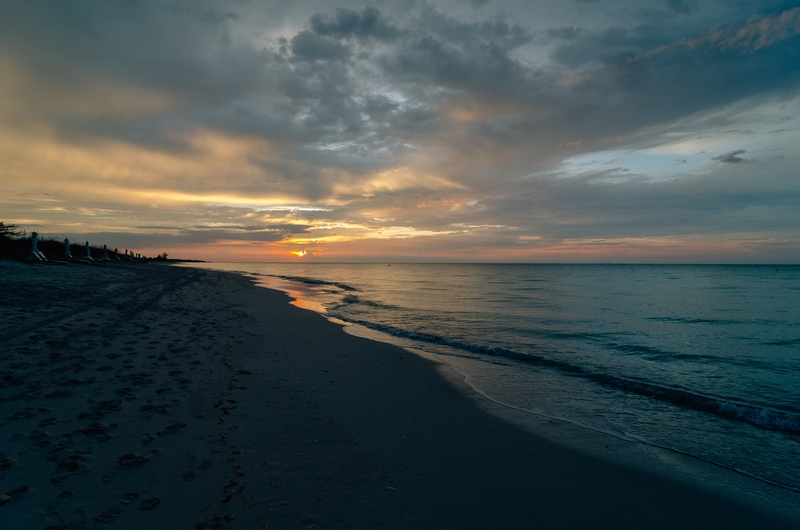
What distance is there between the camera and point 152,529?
336 centimetres

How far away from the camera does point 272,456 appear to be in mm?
4863

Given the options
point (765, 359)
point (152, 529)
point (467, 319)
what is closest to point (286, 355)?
point (152, 529)

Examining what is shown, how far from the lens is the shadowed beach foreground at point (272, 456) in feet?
12.5

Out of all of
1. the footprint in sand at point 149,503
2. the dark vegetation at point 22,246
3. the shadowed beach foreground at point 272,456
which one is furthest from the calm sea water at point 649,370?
the dark vegetation at point 22,246

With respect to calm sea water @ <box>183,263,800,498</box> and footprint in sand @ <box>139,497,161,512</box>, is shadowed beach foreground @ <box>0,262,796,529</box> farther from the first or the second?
calm sea water @ <box>183,263,800,498</box>

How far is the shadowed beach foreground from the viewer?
12.5 ft

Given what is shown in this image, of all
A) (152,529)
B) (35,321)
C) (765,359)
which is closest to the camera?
(152,529)

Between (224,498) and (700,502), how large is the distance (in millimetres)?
5996

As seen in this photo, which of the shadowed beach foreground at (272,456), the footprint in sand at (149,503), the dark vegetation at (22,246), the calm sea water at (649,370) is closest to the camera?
the footprint in sand at (149,503)

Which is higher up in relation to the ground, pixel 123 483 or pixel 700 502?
pixel 123 483

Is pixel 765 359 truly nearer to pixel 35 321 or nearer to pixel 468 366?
pixel 468 366

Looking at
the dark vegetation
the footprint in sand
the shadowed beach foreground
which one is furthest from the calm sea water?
the dark vegetation

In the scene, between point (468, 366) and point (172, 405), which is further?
point (468, 366)

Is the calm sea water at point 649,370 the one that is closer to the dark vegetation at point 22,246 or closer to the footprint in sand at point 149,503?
the footprint in sand at point 149,503
